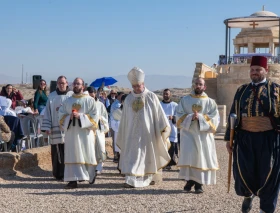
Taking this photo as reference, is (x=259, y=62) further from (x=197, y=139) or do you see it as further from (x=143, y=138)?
(x=143, y=138)

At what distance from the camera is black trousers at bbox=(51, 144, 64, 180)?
9.97 meters

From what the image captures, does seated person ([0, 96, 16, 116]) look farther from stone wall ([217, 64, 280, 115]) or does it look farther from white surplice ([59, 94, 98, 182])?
stone wall ([217, 64, 280, 115])

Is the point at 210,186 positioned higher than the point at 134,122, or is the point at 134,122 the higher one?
the point at 134,122

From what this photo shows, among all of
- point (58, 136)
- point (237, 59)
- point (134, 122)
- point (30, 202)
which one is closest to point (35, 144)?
point (58, 136)

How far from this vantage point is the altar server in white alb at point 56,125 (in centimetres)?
1002

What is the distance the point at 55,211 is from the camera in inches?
282

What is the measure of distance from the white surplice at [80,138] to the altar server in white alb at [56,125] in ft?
2.06

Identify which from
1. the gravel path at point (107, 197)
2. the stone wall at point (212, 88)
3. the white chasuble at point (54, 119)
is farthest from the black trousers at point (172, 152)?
the stone wall at point (212, 88)

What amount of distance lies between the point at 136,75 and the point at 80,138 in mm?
1375

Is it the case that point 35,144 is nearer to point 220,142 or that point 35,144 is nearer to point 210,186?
point 210,186

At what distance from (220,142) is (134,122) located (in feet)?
33.3

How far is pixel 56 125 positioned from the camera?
10.2 m

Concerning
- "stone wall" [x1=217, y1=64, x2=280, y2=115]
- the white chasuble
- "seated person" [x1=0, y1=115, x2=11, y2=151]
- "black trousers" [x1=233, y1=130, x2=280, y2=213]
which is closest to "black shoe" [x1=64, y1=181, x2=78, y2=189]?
the white chasuble

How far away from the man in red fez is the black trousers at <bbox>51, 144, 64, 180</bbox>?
397 cm
